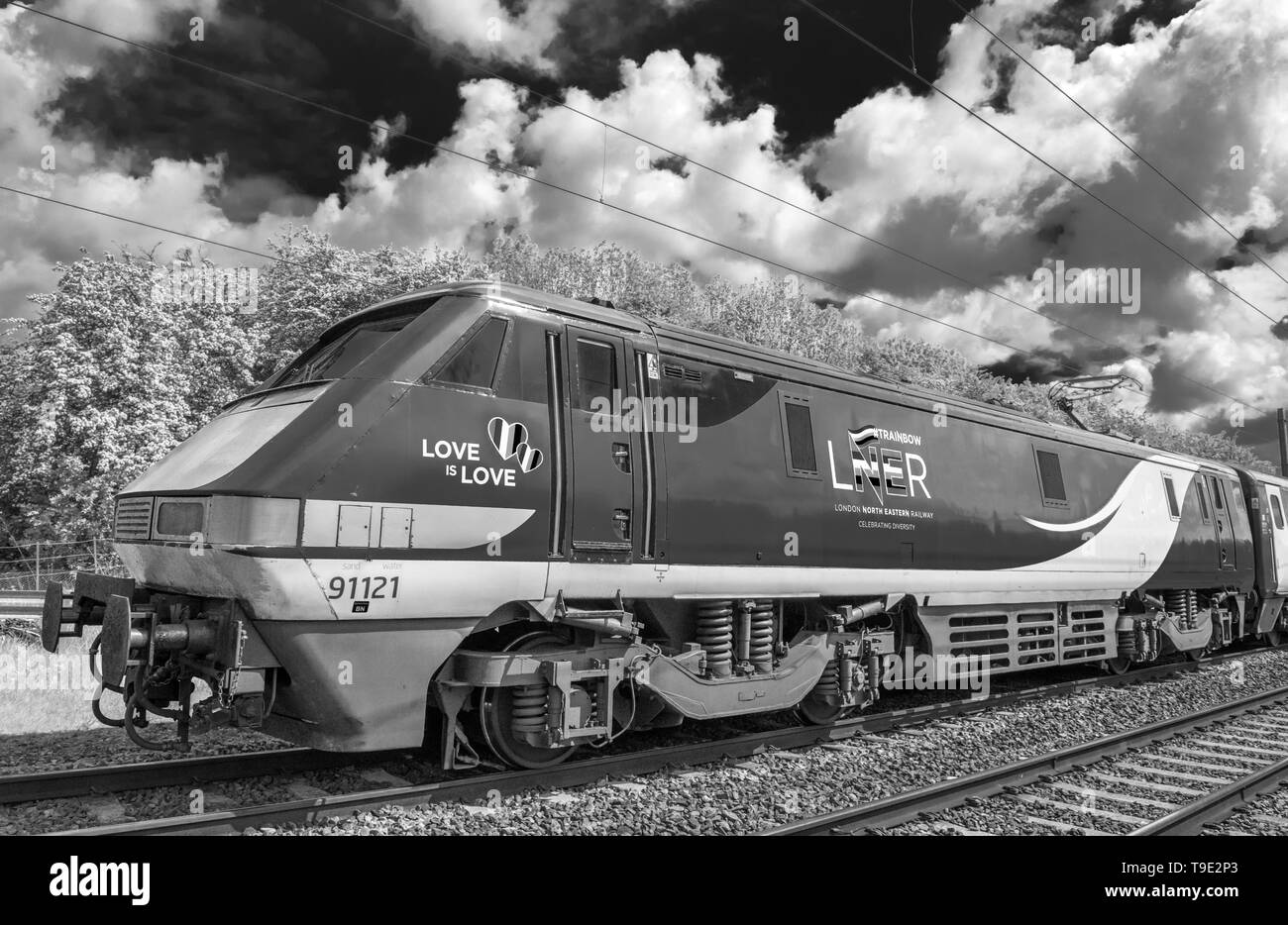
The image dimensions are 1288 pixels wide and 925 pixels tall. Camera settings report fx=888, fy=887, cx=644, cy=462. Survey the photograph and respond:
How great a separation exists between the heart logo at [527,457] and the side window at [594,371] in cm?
57

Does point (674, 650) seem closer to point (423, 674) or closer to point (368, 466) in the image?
point (423, 674)

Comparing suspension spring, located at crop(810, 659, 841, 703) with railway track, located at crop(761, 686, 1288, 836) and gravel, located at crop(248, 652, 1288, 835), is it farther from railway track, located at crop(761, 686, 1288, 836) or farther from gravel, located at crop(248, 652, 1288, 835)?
railway track, located at crop(761, 686, 1288, 836)

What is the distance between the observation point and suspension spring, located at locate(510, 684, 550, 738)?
6348 millimetres

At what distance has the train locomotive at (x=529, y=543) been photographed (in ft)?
17.6

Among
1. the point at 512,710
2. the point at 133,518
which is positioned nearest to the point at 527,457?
the point at 512,710

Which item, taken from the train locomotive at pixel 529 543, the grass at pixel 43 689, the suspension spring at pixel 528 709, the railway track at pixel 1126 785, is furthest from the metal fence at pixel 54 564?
the railway track at pixel 1126 785

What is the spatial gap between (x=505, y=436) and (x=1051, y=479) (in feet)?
27.9

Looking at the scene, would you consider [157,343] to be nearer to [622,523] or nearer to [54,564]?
[54,564]

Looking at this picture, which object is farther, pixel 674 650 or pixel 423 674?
pixel 674 650

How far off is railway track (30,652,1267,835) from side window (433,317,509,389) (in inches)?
108

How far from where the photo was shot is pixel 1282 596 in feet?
59.5

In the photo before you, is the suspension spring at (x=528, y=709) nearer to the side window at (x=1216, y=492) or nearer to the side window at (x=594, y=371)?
the side window at (x=594, y=371)
